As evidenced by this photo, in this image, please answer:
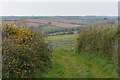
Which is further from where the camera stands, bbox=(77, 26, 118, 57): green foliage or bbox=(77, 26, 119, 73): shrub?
bbox=(77, 26, 118, 57): green foliage

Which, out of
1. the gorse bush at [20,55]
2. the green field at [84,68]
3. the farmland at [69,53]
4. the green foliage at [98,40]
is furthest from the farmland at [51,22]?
the green field at [84,68]

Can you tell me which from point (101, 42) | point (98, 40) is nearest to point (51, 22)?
point (98, 40)

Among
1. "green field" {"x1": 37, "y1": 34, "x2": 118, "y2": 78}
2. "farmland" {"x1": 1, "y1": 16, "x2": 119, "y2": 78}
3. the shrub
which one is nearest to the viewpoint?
"farmland" {"x1": 1, "y1": 16, "x2": 119, "y2": 78}

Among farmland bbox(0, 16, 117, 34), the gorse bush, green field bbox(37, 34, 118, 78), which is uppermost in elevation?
farmland bbox(0, 16, 117, 34)

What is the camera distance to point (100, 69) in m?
8.04

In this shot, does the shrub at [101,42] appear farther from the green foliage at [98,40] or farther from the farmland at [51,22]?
the farmland at [51,22]

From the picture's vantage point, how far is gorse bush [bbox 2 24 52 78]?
559 centimetres

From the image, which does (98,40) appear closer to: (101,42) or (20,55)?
(101,42)

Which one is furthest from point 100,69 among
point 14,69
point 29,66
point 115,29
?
point 14,69

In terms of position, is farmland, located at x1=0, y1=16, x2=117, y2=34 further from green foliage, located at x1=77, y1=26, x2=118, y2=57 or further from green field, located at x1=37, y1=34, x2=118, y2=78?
green field, located at x1=37, y1=34, x2=118, y2=78

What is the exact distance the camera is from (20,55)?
6020 mm

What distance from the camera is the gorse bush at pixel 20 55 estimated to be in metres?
5.59

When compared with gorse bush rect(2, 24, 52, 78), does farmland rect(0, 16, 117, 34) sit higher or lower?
higher

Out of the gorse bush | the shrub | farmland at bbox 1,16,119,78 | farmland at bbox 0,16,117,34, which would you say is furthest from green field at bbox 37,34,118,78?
farmland at bbox 0,16,117,34
